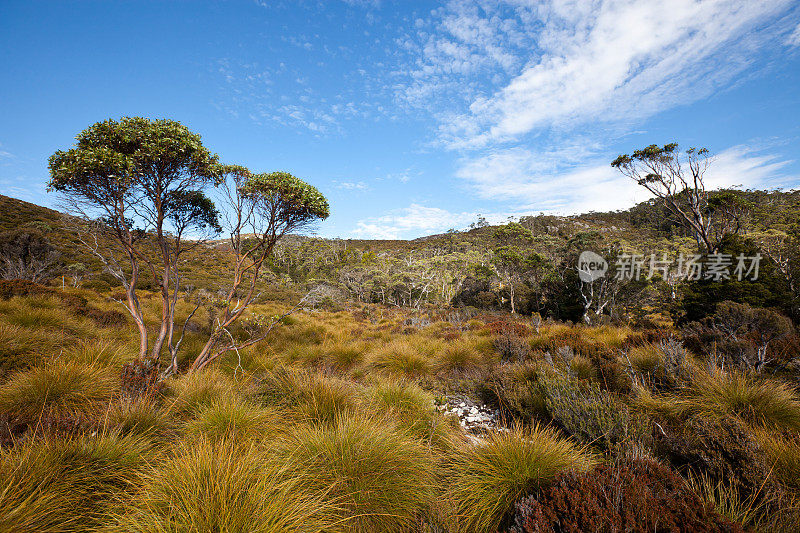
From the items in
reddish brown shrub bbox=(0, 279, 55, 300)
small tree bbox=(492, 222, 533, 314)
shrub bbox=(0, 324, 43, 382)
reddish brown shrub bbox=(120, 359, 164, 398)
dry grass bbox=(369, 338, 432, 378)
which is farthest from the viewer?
small tree bbox=(492, 222, 533, 314)

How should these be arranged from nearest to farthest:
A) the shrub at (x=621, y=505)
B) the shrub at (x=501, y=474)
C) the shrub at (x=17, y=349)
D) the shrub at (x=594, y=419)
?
the shrub at (x=621, y=505) < the shrub at (x=501, y=474) < the shrub at (x=594, y=419) < the shrub at (x=17, y=349)

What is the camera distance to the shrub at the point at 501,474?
2.77m

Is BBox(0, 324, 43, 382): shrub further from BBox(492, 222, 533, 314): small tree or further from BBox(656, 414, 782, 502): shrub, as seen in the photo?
BBox(492, 222, 533, 314): small tree

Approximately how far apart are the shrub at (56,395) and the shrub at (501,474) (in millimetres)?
4267

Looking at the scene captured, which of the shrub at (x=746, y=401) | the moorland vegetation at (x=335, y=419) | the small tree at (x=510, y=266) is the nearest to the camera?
→ the moorland vegetation at (x=335, y=419)

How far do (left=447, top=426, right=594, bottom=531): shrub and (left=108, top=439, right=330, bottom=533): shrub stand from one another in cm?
142

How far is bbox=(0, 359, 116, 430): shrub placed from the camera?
11.7 ft

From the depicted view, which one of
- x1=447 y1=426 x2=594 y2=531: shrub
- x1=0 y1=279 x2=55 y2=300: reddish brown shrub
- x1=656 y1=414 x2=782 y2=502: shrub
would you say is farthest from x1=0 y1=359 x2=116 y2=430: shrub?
x1=0 y1=279 x2=55 y2=300: reddish brown shrub

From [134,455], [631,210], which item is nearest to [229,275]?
[134,455]

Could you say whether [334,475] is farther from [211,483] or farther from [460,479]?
[460,479]

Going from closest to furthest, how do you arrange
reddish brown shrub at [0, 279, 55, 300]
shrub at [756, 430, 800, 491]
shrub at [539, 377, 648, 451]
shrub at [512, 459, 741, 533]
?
shrub at [512, 459, 741, 533] → shrub at [756, 430, 800, 491] → shrub at [539, 377, 648, 451] → reddish brown shrub at [0, 279, 55, 300]

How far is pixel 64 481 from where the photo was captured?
2453 millimetres

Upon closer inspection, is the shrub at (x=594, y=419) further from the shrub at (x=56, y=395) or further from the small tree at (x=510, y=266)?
the small tree at (x=510, y=266)

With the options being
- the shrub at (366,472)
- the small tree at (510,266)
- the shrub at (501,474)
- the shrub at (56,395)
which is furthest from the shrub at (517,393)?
the small tree at (510,266)
